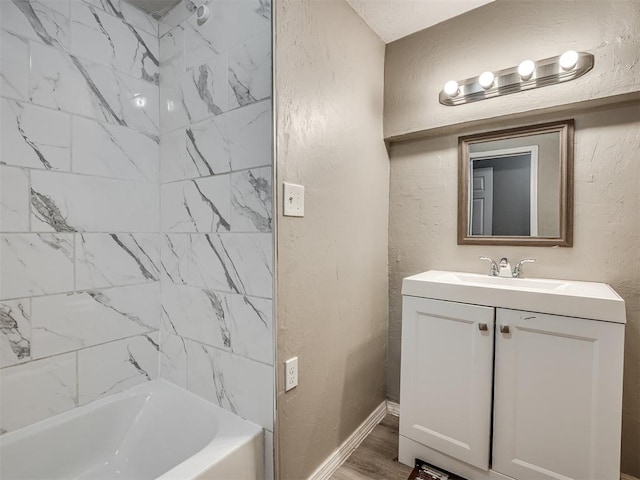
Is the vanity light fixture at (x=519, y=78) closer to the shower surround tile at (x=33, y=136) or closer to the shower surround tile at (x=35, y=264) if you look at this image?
the shower surround tile at (x=33, y=136)

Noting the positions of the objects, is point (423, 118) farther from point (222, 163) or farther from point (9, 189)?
point (9, 189)

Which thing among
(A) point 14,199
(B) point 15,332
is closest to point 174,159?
(A) point 14,199

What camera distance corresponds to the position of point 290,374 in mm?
1321

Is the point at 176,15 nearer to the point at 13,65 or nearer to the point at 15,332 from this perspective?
the point at 13,65

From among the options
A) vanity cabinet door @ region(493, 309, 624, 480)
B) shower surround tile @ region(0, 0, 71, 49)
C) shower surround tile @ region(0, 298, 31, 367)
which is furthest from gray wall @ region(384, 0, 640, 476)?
shower surround tile @ region(0, 298, 31, 367)

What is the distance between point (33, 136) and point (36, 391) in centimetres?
102

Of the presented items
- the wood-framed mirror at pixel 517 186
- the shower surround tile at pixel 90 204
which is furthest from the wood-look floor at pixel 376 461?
the shower surround tile at pixel 90 204

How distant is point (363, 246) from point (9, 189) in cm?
157

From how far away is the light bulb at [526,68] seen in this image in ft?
4.99

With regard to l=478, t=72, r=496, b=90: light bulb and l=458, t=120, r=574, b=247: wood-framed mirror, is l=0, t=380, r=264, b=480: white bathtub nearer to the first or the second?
l=458, t=120, r=574, b=247: wood-framed mirror

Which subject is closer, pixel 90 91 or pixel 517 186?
pixel 90 91

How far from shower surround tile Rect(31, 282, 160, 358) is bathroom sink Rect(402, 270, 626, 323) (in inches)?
52.7

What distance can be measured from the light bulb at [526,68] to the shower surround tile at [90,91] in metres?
1.82

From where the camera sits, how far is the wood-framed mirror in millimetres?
1582
